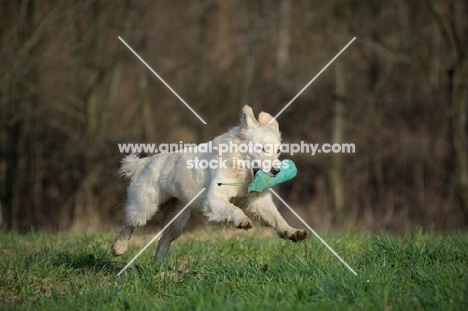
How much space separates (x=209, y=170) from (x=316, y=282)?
2.06 meters

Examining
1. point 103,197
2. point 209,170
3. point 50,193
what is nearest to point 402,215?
point 103,197

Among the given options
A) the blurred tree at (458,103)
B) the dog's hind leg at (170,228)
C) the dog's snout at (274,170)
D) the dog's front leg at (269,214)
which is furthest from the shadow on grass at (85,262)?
the blurred tree at (458,103)

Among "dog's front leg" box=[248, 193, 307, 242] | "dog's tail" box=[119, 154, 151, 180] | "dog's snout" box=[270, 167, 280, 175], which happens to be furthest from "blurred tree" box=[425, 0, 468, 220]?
"dog's snout" box=[270, 167, 280, 175]

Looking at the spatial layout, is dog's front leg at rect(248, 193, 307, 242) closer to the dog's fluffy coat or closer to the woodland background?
the dog's fluffy coat

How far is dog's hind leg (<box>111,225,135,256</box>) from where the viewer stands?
24.3 ft

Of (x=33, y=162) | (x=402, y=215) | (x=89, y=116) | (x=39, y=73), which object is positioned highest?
(x=39, y=73)

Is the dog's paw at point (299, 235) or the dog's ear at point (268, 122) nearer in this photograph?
the dog's paw at point (299, 235)

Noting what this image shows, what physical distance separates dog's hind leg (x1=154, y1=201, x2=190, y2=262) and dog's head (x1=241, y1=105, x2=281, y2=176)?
1280mm

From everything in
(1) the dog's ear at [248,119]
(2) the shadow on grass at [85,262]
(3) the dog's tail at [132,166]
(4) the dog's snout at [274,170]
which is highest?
(1) the dog's ear at [248,119]

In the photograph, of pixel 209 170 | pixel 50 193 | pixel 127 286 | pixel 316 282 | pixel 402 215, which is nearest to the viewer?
pixel 316 282

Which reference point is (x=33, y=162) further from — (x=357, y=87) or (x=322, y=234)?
(x=322, y=234)

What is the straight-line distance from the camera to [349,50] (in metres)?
17.3

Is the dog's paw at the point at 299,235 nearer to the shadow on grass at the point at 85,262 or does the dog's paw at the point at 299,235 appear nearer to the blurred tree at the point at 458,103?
the shadow on grass at the point at 85,262

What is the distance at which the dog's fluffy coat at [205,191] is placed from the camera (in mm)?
6414
